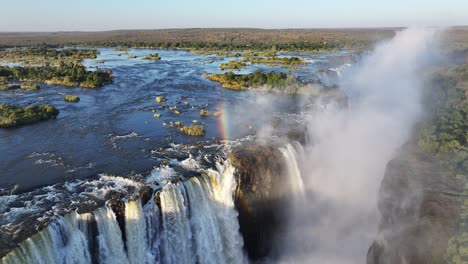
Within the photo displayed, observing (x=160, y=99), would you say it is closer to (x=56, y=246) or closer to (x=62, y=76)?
(x=62, y=76)

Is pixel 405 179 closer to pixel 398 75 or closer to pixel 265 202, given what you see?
pixel 265 202

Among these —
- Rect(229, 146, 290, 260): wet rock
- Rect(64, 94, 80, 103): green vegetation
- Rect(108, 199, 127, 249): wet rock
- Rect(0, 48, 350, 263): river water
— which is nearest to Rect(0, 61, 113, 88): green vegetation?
Rect(64, 94, 80, 103): green vegetation

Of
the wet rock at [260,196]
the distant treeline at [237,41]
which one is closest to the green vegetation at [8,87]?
the wet rock at [260,196]

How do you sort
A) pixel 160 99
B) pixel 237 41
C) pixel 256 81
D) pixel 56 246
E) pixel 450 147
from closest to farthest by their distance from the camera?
pixel 56 246 → pixel 450 147 → pixel 160 99 → pixel 256 81 → pixel 237 41

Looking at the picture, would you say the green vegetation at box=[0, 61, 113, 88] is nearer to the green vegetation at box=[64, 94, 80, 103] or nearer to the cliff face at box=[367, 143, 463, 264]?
the green vegetation at box=[64, 94, 80, 103]

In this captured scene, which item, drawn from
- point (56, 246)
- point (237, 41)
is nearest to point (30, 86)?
point (56, 246)

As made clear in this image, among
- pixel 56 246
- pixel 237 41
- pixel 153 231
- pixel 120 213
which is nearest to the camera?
pixel 56 246

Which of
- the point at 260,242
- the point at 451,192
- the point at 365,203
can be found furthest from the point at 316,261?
the point at 451,192
